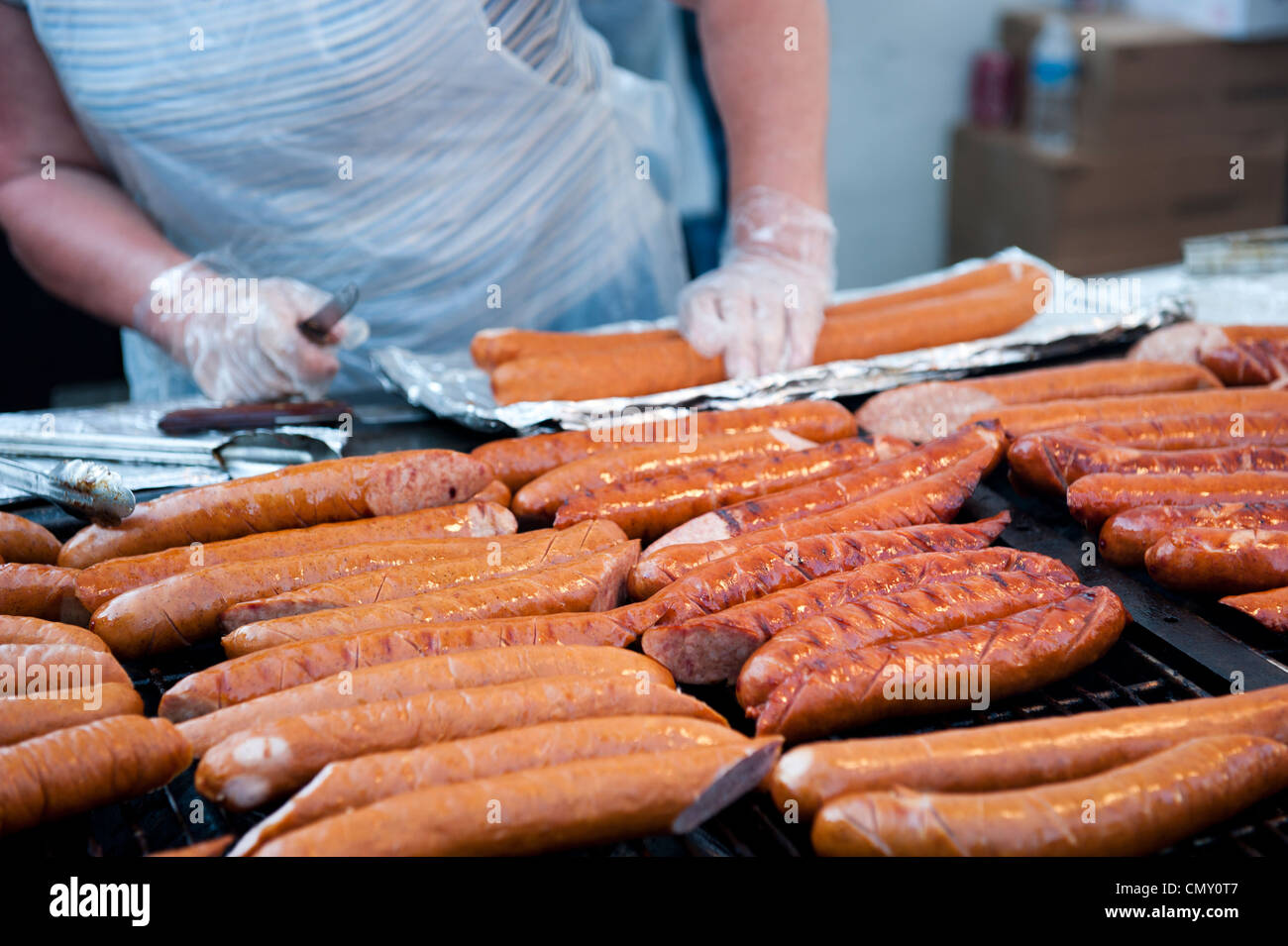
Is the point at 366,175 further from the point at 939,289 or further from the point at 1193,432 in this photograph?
the point at 1193,432

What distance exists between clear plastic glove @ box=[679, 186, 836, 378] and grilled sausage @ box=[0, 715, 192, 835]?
2150mm

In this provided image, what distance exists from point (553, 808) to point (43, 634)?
1.14 meters

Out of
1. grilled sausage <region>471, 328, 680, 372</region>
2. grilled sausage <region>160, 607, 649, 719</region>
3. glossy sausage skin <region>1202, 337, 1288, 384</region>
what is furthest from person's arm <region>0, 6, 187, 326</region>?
glossy sausage skin <region>1202, 337, 1288, 384</region>

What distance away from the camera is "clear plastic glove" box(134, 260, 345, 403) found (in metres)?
3.41

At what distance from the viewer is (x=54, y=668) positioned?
1.98 m

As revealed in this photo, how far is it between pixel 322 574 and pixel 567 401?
1.16 m

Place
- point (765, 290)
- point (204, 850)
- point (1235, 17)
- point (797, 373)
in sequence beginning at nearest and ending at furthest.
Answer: point (204, 850)
point (797, 373)
point (765, 290)
point (1235, 17)

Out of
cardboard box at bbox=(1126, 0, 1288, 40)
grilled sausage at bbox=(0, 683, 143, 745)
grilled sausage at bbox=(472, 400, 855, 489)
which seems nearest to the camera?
grilled sausage at bbox=(0, 683, 143, 745)

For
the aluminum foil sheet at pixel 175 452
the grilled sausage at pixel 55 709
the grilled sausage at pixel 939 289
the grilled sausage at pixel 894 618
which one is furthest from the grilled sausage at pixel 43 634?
the grilled sausage at pixel 939 289

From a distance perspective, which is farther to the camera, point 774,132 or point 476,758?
point 774,132

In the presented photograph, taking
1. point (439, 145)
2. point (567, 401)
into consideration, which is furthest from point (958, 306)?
point (439, 145)

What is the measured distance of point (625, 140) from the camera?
4.36 metres

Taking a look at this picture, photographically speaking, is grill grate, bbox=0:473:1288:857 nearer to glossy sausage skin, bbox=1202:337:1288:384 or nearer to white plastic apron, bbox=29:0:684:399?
glossy sausage skin, bbox=1202:337:1288:384

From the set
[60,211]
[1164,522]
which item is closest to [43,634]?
[60,211]
